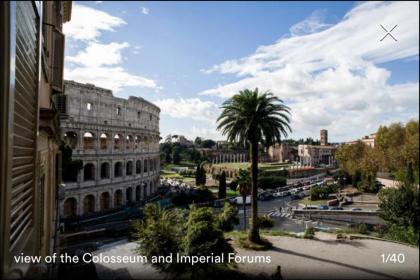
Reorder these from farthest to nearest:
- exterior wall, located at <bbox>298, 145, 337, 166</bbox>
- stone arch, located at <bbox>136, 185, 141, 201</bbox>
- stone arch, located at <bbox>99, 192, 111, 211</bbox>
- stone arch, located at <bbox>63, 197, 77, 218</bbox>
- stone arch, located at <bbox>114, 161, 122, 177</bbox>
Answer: exterior wall, located at <bbox>298, 145, 337, 166</bbox>, stone arch, located at <bbox>136, 185, 141, 201</bbox>, stone arch, located at <bbox>114, 161, 122, 177</bbox>, stone arch, located at <bbox>99, 192, 111, 211</bbox>, stone arch, located at <bbox>63, 197, 77, 218</bbox>

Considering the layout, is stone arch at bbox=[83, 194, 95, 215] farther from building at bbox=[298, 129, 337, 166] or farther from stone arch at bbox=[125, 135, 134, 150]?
building at bbox=[298, 129, 337, 166]

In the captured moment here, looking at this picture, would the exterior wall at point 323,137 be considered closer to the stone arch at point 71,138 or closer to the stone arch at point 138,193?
the stone arch at point 138,193

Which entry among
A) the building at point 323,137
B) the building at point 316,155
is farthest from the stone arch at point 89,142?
the building at point 323,137

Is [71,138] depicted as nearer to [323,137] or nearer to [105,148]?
[105,148]

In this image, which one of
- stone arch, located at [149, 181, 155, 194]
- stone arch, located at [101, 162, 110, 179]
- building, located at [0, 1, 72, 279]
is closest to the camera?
building, located at [0, 1, 72, 279]

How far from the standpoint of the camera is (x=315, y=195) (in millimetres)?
51688

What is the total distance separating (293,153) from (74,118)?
107 m

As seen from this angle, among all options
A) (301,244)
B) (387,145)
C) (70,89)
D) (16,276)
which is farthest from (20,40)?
(387,145)

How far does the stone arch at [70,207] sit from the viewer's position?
37.2 m

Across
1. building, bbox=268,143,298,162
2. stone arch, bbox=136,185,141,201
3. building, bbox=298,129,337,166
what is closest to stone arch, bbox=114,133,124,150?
stone arch, bbox=136,185,141,201

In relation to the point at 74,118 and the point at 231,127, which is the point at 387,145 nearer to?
the point at 231,127

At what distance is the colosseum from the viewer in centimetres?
3756

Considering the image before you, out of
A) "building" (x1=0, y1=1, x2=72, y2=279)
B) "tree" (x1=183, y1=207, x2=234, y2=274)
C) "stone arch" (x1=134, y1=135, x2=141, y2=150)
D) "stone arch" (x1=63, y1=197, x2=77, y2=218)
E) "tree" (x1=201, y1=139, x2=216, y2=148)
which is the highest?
"tree" (x1=201, y1=139, x2=216, y2=148)

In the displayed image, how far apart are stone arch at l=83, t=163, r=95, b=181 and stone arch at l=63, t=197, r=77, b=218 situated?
369 cm
